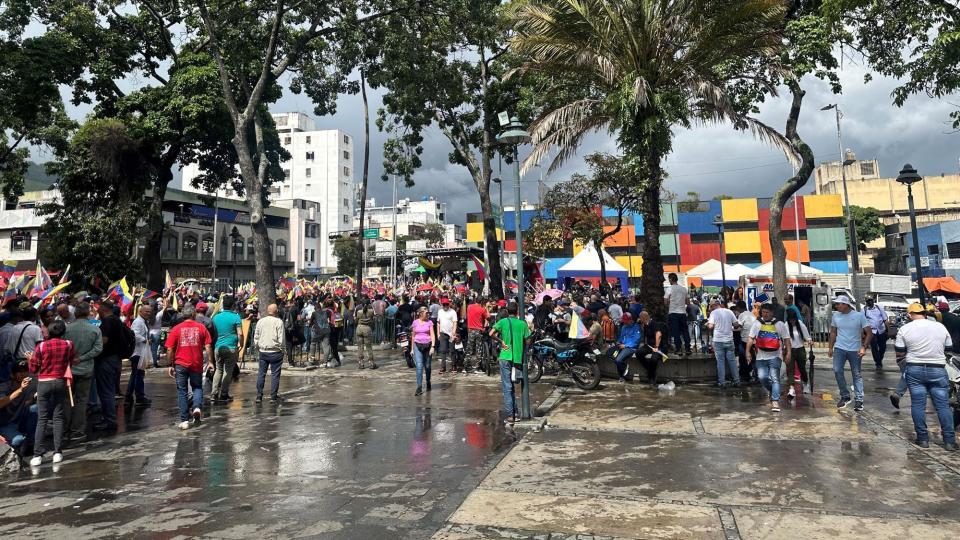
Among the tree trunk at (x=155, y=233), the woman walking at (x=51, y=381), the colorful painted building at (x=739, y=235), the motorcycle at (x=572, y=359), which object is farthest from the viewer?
the colorful painted building at (x=739, y=235)

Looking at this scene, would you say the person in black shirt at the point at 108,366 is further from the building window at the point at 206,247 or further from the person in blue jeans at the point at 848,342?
the building window at the point at 206,247

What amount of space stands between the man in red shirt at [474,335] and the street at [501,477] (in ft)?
13.4

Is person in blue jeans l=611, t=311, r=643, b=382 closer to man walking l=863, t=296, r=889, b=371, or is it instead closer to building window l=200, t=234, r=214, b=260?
man walking l=863, t=296, r=889, b=371

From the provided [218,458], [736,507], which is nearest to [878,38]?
[736,507]

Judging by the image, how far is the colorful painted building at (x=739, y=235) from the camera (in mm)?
50812

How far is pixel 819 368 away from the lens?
13094 millimetres

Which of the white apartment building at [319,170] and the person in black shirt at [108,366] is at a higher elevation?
the white apartment building at [319,170]

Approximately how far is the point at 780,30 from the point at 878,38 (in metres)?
2.01

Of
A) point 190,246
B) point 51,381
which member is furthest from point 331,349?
point 190,246

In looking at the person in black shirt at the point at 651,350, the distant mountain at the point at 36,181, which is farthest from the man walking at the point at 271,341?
the distant mountain at the point at 36,181

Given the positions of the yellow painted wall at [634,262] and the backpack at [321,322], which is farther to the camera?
the yellow painted wall at [634,262]

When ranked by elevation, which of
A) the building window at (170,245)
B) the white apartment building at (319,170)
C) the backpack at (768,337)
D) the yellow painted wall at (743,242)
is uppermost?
the white apartment building at (319,170)

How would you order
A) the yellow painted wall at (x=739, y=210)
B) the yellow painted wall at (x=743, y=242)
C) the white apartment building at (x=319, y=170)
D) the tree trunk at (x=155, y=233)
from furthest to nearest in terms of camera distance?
1. the white apartment building at (x=319, y=170)
2. the yellow painted wall at (x=739, y=210)
3. the yellow painted wall at (x=743, y=242)
4. the tree trunk at (x=155, y=233)

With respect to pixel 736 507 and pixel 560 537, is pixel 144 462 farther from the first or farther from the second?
pixel 736 507
